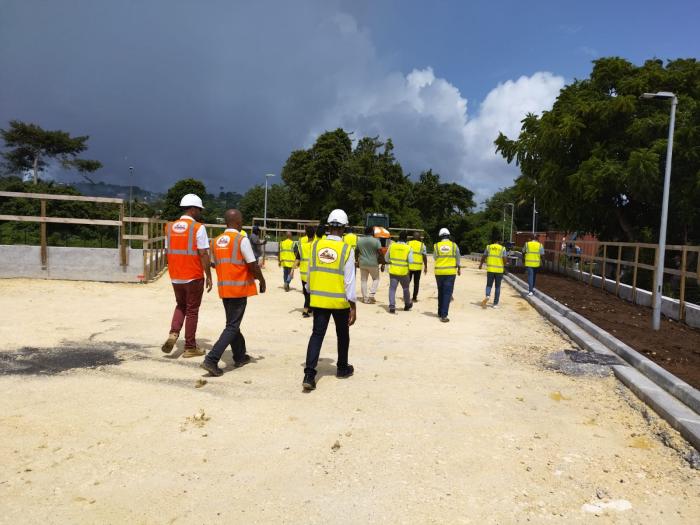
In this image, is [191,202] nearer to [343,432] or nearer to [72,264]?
[343,432]

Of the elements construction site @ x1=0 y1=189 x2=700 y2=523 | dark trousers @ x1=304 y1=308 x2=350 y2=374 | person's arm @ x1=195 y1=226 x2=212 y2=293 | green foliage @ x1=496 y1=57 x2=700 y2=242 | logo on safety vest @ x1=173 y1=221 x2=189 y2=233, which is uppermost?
green foliage @ x1=496 y1=57 x2=700 y2=242

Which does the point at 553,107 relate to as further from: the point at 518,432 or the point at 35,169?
the point at 35,169

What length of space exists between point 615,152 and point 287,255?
48.2 ft

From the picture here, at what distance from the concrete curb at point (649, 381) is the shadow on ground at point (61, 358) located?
5.76 metres

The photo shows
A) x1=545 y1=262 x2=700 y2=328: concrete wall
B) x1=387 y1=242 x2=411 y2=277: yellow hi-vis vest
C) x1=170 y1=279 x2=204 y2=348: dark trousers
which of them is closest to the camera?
x1=170 y1=279 x2=204 y2=348: dark trousers

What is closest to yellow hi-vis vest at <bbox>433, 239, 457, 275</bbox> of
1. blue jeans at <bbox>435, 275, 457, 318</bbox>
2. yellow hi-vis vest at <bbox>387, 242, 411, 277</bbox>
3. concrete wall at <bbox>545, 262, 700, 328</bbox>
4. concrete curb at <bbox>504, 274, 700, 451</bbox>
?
blue jeans at <bbox>435, 275, 457, 318</bbox>

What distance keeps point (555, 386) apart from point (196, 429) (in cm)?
388

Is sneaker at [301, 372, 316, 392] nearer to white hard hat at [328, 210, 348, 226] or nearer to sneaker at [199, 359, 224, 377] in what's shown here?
sneaker at [199, 359, 224, 377]

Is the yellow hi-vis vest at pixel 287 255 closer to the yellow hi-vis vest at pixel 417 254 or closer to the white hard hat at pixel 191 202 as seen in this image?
the yellow hi-vis vest at pixel 417 254

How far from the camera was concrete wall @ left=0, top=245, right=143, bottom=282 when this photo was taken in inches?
505

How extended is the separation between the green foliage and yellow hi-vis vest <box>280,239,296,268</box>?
12.4 meters

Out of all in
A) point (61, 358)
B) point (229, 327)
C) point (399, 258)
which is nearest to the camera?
point (229, 327)

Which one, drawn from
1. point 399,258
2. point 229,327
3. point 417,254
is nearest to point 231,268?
point 229,327

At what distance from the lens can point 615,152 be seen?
20375 millimetres
